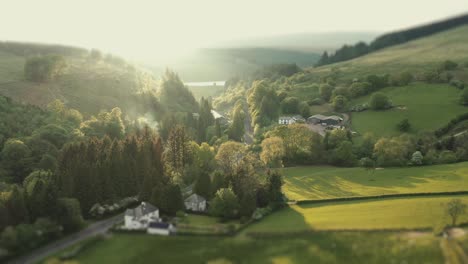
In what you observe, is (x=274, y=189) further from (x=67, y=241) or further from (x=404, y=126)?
(x=404, y=126)

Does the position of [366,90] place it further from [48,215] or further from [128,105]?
[48,215]

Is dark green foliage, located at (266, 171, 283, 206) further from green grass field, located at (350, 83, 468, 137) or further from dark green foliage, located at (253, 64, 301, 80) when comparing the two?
dark green foliage, located at (253, 64, 301, 80)

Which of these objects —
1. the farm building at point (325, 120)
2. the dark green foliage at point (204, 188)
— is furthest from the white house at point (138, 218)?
the farm building at point (325, 120)

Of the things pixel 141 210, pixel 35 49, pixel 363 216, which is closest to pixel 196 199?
pixel 141 210

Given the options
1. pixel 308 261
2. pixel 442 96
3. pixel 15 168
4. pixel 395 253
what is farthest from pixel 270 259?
pixel 442 96

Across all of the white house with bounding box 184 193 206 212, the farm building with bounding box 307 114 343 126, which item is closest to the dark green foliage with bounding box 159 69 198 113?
the farm building with bounding box 307 114 343 126

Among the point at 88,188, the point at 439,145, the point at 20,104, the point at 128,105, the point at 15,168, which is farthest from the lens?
the point at 128,105
